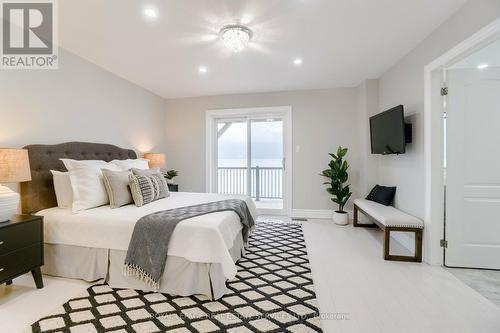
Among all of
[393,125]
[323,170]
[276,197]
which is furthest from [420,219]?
[276,197]

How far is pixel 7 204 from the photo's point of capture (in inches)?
77.3

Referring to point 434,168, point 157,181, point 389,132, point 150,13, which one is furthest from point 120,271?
point 389,132

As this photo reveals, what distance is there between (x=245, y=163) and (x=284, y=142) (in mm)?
980

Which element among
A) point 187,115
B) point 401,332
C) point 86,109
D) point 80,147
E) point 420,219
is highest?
point 187,115

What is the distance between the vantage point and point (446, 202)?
8.48 ft

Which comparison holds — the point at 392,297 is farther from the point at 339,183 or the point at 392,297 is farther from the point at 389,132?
the point at 339,183

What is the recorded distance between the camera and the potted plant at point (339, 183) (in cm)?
418

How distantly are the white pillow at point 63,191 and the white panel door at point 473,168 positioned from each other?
4073 mm

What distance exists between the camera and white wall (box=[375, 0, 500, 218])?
2.05 m

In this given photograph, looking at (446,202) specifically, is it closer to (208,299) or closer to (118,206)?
(208,299)

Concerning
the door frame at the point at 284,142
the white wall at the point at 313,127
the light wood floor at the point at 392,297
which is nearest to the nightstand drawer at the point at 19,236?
the light wood floor at the point at 392,297

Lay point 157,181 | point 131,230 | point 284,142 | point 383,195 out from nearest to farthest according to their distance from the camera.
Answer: point 131,230 → point 157,181 → point 383,195 → point 284,142

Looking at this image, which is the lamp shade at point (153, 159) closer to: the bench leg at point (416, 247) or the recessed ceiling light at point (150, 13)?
the recessed ceiling light at point (150, 13)

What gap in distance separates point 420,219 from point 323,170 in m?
2.05
